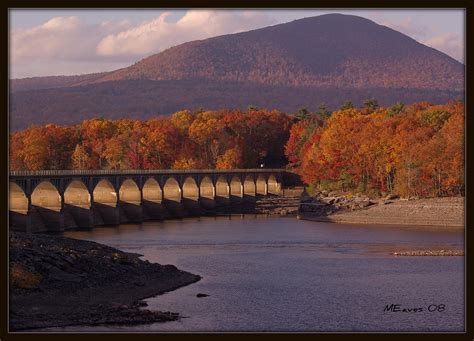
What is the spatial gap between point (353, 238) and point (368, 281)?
25.2 m

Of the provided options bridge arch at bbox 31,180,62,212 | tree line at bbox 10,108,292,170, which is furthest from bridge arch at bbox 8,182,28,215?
tree line at bbox 10,108,292,170

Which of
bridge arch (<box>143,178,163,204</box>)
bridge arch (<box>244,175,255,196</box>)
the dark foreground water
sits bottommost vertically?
the dark foreground water

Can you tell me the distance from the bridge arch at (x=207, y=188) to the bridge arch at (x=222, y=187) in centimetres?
360

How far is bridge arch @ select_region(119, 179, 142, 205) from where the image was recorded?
105 m

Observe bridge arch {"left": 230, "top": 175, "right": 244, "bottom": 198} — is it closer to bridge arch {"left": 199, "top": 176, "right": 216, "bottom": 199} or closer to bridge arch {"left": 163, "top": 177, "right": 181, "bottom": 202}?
bridge arch {"left": 199, "top": 176, "right": 216, "bottom": 199}

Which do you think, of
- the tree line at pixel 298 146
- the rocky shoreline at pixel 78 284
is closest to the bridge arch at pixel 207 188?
the tree line at pixel 298 146

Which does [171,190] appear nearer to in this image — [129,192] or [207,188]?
[207,188]

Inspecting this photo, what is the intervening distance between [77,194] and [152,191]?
18335 mm

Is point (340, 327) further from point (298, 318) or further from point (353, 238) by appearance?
point (353, 238)

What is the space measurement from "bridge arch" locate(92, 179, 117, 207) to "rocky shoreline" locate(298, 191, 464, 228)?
21.0 m

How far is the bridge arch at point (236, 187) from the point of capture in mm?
135250

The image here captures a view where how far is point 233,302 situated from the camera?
4678cm

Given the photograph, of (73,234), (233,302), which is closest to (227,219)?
(73,234)

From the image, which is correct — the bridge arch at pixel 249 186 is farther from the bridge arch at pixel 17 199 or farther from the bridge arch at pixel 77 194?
the bridge arch at pixel 17 199
